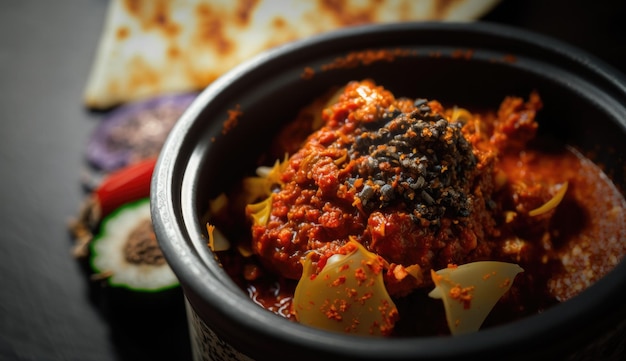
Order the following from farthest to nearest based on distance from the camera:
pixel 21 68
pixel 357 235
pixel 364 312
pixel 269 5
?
1. pixel 21 68
2. pixel 269 5
3. pixel 357 235
4. pixel 364 312

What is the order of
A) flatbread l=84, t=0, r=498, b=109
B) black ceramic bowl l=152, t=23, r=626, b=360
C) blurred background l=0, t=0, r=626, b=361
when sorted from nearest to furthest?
black ceramic bowl l=152, t=23, r=626, b=360
blurred background l=0, t=0, r=626, b=361
flatbread l=84, t=0, r=498, b=109

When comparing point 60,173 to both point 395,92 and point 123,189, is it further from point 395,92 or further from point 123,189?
point 395,92

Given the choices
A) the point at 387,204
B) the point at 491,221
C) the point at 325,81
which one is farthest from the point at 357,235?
the point at 325,81

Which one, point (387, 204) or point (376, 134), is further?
point (376, 134)

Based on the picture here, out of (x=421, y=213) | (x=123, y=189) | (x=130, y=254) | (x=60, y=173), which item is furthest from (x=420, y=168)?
(x=60, y=173)

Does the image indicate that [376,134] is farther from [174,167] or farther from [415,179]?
[174,167]

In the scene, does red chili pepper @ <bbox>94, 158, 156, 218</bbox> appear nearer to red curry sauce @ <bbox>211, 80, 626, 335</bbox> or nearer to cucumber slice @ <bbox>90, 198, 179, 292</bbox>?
cucumber slice @ <bbox>90, 198, 179, 292</bbox>

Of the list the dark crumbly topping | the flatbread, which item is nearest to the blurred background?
the flatbread
